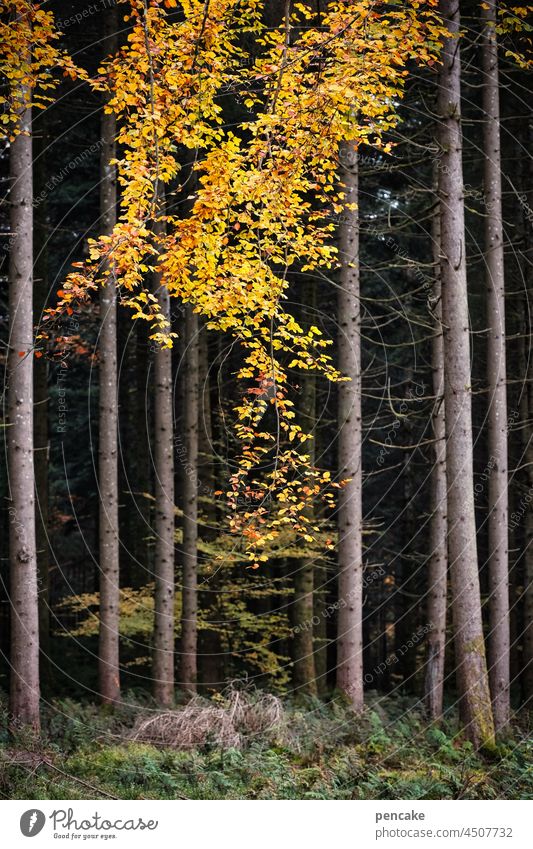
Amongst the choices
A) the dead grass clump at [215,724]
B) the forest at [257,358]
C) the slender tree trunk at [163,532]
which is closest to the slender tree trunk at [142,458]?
the forest at [257,358]

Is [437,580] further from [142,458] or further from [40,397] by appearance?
[40,397]

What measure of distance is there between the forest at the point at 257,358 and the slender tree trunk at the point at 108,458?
0.05 metres

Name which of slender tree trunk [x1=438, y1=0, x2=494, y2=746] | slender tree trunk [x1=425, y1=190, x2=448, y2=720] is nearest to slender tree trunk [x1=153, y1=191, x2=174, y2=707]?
slender tree trunk [x1=425, y1=190, x2=448, y2=720]

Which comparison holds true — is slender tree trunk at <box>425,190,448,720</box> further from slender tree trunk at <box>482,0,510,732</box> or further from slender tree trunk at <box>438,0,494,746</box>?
slender tree trunk at <box>438,0,494,746</box>

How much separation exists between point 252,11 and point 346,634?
9.67 m

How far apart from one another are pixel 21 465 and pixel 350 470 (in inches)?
201

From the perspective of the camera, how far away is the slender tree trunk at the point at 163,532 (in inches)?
550

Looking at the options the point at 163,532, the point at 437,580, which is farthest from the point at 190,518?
the point at 437,580

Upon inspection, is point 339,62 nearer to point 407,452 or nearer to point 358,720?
point 358,720

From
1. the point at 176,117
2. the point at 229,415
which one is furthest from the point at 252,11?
the point at 229,415

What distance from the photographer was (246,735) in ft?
33.9

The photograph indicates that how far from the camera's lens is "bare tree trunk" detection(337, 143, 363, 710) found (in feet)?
41.1

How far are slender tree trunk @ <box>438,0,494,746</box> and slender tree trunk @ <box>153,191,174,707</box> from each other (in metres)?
5.56
